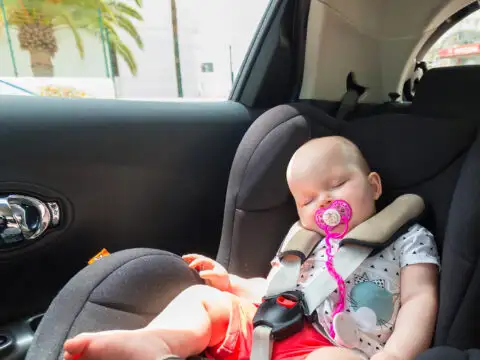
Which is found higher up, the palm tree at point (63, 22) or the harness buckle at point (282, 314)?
the palm tree at point (63, 22)

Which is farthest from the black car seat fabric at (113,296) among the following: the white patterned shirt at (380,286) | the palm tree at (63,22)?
the palm tree at (63,22)

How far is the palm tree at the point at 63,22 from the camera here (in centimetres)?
317

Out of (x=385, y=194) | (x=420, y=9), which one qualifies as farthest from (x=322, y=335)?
(x=420, y=9)

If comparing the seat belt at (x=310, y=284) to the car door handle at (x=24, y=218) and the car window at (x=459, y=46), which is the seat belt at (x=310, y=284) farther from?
the car window at (x=459, y=46)

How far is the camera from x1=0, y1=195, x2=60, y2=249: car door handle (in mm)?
1359

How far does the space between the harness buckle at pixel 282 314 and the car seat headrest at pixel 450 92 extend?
0.72m

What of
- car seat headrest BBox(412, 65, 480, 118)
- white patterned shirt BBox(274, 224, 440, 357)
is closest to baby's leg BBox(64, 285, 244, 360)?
white patterned shirt BBox(274, 224, 440, 357)

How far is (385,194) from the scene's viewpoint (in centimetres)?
134

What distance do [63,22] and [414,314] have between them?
321cm

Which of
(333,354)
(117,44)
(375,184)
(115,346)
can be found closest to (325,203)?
(375,184)

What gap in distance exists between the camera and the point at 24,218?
139cm

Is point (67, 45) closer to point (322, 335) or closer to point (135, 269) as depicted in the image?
point (135, 269)

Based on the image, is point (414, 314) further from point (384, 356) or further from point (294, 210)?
point (294, 210)

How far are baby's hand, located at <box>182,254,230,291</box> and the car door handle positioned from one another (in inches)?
17.4
